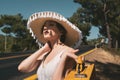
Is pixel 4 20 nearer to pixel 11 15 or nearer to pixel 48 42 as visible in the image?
pixel 11 15

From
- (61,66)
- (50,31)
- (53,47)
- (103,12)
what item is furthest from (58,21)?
(103,12)

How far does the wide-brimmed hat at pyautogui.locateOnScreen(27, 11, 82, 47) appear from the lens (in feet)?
11.1

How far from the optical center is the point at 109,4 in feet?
198

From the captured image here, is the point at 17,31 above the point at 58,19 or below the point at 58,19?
below

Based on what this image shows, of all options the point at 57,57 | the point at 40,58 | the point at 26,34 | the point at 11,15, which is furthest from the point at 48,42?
the point at 11,15

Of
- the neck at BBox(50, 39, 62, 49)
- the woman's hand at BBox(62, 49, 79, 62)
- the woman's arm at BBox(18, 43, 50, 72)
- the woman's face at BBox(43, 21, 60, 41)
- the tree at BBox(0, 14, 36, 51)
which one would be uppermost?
the woman's face at BBox(43, 21, 60, 41)

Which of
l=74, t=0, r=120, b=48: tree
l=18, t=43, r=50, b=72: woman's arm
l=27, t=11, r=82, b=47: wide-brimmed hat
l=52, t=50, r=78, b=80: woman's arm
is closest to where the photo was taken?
l=52, t=50, r=78, b=80: woman's arm

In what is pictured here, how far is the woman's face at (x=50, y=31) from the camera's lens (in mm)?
3486

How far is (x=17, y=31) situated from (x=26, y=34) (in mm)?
1942

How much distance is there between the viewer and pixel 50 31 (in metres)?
3.49

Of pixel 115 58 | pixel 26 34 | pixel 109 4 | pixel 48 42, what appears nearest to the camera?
pixel 48 42

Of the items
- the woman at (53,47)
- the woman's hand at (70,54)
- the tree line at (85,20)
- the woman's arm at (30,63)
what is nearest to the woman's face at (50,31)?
the woman at (53,47)

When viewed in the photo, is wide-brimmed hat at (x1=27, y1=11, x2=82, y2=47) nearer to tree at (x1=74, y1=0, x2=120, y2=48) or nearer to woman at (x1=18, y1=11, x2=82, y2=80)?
woman at (x1=18, y1=11, x2=82, y2=80)

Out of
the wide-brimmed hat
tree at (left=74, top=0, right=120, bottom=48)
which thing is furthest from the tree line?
the wide-brimmed hat
